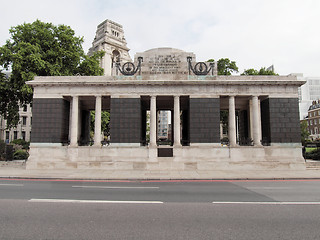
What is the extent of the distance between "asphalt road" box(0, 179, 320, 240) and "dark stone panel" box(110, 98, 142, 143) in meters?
10.6

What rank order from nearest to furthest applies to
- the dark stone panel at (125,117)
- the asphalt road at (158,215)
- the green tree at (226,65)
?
1. the asphalt road at (158,215)
2. the dark stone panel at (125,117)
3. the green tree at (226,65)

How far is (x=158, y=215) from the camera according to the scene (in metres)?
6.75

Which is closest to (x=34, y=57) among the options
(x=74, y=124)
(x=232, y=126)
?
(x=74, y=124)

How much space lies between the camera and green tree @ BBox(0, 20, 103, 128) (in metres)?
23.9

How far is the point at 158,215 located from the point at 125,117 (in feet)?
48.5

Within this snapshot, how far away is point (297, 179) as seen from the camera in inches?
603

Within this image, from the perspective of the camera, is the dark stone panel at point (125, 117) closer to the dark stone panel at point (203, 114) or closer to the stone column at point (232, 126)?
the dark stone panel at point (203, 114)

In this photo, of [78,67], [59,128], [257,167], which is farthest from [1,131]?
[257,167]

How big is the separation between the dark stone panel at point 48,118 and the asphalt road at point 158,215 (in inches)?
437

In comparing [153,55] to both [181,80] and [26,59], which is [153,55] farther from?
[26,59]

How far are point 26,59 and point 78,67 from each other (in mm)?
6544

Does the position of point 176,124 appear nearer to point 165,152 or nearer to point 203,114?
point 203,114

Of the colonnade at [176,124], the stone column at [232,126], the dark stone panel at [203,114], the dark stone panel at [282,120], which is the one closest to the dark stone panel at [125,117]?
the colonnade at [176,124]

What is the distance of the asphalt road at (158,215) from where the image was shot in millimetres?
5230
